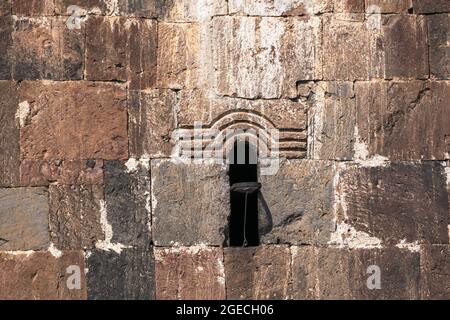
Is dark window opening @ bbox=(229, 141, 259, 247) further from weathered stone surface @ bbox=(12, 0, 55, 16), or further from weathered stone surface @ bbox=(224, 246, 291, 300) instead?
weathered stone surface @ bbox=(12, 0, 55, 16)

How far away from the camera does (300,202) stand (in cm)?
644

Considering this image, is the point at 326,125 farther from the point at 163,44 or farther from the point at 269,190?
the point at 163,44

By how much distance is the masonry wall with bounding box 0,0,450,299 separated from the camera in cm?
631

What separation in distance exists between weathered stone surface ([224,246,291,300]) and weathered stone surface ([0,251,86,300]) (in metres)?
1.11

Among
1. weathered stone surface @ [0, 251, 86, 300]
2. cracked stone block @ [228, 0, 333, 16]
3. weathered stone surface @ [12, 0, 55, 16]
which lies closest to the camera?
weathered stone surface @ [0, 251, 86, 300]

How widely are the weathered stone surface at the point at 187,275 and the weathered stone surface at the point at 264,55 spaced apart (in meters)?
1.27

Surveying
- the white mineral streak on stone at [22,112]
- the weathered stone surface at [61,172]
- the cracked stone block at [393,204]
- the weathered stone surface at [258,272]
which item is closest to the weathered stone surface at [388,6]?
the cracked stone block at [393,204]

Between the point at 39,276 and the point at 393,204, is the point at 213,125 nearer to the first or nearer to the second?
the point at 393,204

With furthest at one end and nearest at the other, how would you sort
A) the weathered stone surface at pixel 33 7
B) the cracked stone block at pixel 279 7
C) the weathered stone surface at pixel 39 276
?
the cracked stone block at pixel 279 7 < the weathered stone surface at pixel 33 7 < the weathered stone surface at pixel 39 276

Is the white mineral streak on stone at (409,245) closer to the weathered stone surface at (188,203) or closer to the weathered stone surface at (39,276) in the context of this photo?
the weathered stone surface at (188,203)

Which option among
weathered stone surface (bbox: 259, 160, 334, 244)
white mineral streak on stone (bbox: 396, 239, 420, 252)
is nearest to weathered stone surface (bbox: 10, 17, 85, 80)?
weathered stone surface (bbox: 259, 160, 334, 244)

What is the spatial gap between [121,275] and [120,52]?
1.68 m

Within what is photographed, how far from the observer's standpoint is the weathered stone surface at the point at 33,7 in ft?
20.9

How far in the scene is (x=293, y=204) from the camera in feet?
21.1
